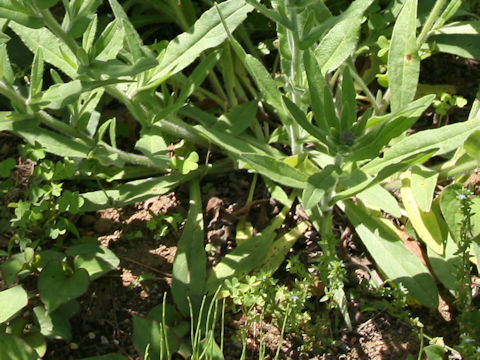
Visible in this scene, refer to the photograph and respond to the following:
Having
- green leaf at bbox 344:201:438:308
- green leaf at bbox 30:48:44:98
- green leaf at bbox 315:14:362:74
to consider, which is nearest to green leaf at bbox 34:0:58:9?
green leaf at bbox 30:48:44:98

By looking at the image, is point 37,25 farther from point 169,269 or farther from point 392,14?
point 392,14

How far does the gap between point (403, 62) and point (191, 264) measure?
1.39 metres

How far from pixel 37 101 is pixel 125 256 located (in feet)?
3.00

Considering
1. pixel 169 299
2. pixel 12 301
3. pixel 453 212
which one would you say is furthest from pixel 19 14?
pixel 453 212

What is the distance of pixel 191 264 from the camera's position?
3.23 meters

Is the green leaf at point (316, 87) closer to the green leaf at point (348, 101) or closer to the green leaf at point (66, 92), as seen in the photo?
the green leaf at point (348, 101)

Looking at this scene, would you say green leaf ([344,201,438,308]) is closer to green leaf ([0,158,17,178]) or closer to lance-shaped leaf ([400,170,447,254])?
lance-shaped leaf ([400,170,447,254])

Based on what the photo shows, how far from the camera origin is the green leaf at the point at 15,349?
9.05 feet

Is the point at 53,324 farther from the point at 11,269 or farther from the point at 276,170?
the point at 276,170

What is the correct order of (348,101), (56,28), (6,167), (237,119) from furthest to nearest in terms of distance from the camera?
(237,119), (6,167), (348,101), (56,28)

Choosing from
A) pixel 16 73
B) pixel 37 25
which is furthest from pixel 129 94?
pixel 16 73

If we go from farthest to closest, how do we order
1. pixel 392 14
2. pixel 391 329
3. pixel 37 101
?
pixel 392 14 → pixel 391 329 → pixel 37 101

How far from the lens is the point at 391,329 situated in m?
3.10

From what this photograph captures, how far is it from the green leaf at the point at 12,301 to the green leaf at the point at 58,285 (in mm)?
78
